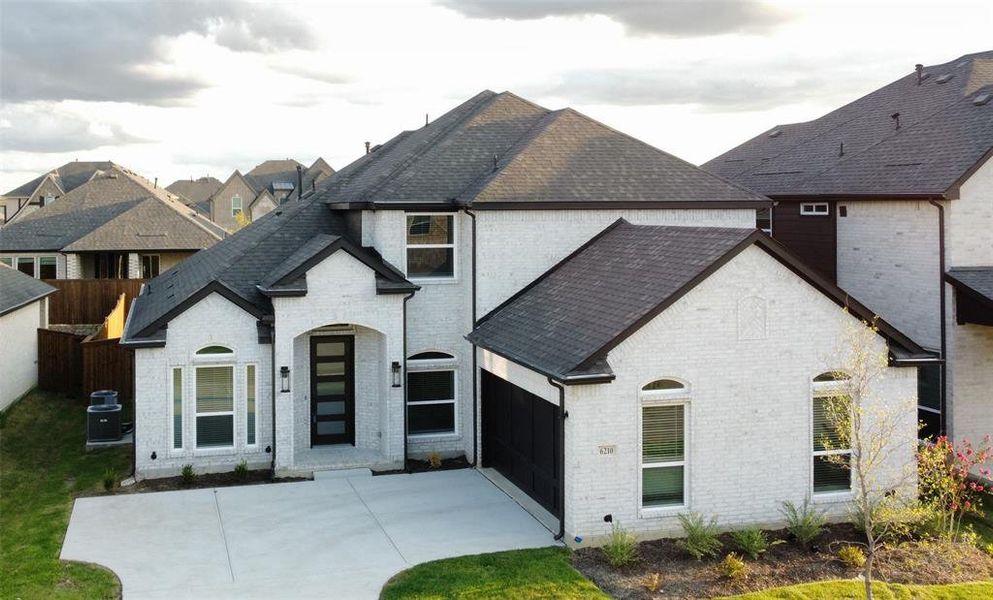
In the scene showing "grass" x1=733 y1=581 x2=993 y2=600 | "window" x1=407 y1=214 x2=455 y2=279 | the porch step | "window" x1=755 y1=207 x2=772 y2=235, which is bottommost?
"grass" x1=733 y1=581 x2=993 y2=600

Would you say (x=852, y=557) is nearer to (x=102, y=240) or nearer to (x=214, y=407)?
(x=214, y=407)

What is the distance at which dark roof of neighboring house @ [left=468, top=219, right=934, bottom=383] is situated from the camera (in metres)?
15.2

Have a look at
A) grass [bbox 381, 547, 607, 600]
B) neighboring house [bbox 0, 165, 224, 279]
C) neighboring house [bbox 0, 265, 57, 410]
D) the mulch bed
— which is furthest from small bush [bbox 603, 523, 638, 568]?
neighboring house [bbox 0, 165, 224, 279]

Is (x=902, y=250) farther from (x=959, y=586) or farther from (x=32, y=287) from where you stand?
(x=32, y=287)

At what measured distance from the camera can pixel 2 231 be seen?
139 ft

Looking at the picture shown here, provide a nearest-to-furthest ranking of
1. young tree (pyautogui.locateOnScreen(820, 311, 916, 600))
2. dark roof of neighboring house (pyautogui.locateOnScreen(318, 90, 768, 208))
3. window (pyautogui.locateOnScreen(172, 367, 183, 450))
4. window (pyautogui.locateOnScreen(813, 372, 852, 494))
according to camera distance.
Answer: young tree (pyautogui.locateOnScreen(820, 311, 916, 600))
window (pyautogui.locateOnScreen(813, 372, 852, 494))
window (pyautogui.locateOnScreen(172, 367, 183, 450))
dark roof of neighboring house (pyautogui.locateOnScreen(318, 90, 768, 208))

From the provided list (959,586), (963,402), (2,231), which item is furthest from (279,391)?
(2,231)

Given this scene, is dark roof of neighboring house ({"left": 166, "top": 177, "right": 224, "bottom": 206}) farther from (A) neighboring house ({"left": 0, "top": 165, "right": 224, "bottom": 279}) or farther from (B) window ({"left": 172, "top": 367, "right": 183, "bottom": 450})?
(B) window ({"left": 172, "top": 367, "right": 183, "bottom": 450})

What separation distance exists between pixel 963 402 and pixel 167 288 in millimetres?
18153

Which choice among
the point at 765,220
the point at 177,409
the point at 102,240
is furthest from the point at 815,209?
the point at 102,240

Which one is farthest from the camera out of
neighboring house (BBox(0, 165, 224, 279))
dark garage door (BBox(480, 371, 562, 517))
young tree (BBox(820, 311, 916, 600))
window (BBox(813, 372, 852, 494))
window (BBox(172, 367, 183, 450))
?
neighboring house (BBox(0, 165, 224, 279))

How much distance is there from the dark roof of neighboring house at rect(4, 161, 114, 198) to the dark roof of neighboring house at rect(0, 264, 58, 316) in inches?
1778

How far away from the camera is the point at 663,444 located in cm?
1555

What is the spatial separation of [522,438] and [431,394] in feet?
11.3
